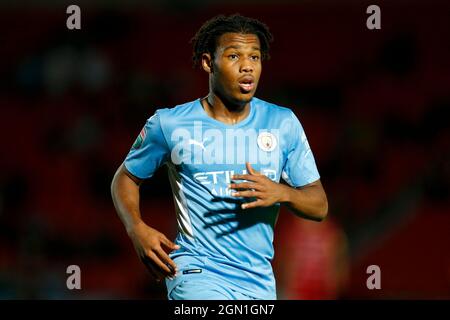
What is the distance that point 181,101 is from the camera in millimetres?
12531

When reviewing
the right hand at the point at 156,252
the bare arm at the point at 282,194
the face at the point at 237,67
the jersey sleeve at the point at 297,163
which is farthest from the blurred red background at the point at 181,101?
the right hand at the point at 156,252

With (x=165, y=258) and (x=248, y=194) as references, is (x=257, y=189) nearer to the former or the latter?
(x=248, y=194)

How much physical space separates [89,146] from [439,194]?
181 inches

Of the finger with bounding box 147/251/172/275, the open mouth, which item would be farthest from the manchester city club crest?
the finger with bounding box 147/251/172/275

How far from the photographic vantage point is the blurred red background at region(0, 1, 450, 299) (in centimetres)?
1111

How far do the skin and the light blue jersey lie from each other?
95 millimetres

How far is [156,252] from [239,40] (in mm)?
1189

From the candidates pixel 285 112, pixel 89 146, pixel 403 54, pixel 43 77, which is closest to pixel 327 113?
pixel 403 54

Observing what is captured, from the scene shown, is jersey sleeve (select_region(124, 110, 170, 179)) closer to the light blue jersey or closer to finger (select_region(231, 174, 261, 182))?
the light blue jersey

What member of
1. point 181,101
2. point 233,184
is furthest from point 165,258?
point 181,101

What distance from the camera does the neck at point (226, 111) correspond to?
4883 millimetres

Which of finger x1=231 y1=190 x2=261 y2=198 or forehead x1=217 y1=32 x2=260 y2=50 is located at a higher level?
forehead x1=217 y1=32 x2=260 y2=50
